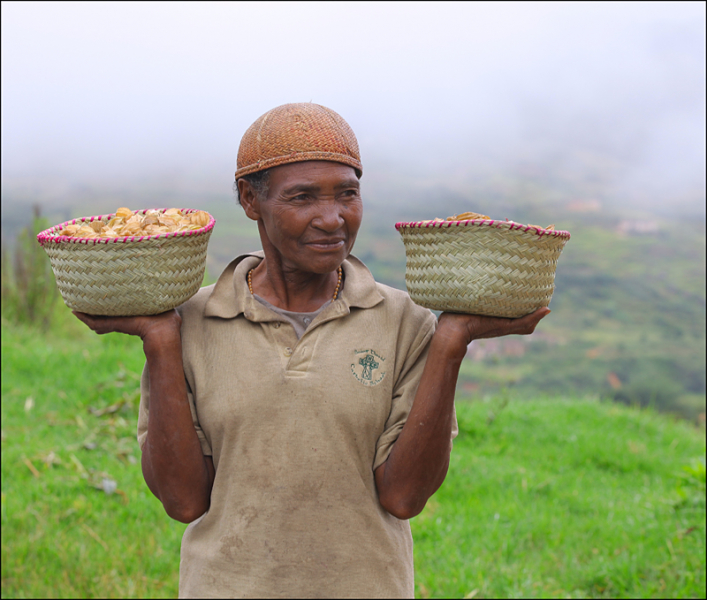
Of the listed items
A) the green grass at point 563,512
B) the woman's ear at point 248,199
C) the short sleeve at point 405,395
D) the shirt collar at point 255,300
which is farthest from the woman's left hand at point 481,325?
the green grass at point 563,512

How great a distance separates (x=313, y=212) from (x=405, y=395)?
593mm

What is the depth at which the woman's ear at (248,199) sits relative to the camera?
201cm

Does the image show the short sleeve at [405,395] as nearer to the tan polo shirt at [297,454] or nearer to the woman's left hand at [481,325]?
the tan polo shirt at [297,454]

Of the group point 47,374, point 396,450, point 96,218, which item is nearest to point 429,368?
point 396,450

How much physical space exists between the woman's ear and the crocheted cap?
0.15ft

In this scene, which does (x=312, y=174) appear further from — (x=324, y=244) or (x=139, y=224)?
(x=139, y=224)

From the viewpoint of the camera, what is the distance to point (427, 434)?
188cm

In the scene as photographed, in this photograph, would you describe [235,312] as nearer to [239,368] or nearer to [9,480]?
[239,368]

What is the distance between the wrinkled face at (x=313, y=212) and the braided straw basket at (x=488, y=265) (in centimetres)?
21

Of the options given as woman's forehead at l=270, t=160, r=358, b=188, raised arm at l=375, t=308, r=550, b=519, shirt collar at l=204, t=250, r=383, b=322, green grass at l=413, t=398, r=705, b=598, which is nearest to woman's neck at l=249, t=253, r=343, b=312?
shirt collar at l=204, t=250, r=383, b=322

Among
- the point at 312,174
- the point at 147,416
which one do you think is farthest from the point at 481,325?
the point at 147,416

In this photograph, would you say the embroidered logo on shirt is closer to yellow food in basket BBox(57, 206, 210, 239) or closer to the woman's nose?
the woman's nose

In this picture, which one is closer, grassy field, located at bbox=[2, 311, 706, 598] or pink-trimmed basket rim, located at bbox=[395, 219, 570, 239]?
pink-trimmed basket rim, located at bbox=[395, 219, 570, 239]

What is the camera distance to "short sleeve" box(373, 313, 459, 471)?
6.48 ft
